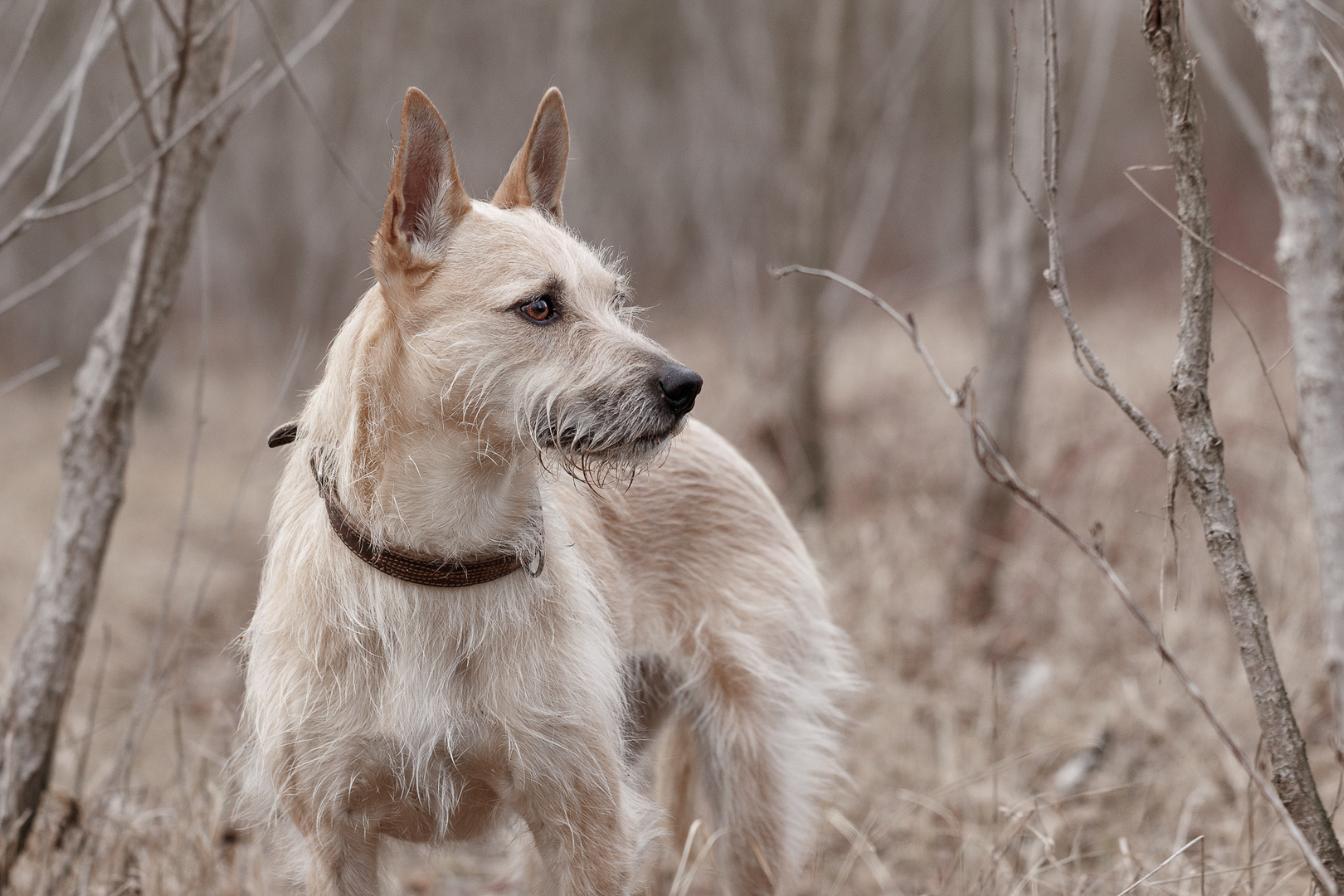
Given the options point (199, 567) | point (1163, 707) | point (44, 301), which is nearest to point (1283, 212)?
point (1163, 707)

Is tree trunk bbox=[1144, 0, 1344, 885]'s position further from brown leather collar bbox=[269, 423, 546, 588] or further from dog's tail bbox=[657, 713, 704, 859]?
dog's tail bbox=[657, 713, 704, 859]

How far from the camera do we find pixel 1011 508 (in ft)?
19.4

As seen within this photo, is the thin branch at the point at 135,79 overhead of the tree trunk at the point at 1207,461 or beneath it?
overhead

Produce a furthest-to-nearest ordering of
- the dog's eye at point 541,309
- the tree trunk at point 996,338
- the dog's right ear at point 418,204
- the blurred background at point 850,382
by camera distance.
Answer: the tree trunk at point 996,338 → the blurred background at point 850,382 → the dog's eye at point 541,309 → the dog's right ear at point 418,204

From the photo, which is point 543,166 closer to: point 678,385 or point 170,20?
point 678,385

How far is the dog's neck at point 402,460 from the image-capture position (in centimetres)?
239

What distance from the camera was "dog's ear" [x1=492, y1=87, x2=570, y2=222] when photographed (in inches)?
107

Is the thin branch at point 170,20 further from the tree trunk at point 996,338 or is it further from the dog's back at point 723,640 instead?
the tree trunk at point 996,338

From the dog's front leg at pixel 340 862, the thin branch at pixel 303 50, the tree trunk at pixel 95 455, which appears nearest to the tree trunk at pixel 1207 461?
the dog's front leg at pixel 340 862

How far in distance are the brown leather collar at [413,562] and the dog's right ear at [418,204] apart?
459mm

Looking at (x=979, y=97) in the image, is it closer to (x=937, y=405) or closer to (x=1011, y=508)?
(x=1011, y=508)

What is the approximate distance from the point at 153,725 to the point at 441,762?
3.75 meters

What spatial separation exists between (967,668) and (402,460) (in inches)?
152

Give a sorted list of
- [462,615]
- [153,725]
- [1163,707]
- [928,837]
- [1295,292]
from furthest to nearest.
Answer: [153,725] < [1163,707] < [928,837] < [462,615] < [1295,292]
